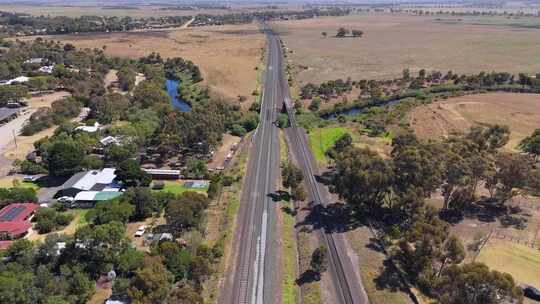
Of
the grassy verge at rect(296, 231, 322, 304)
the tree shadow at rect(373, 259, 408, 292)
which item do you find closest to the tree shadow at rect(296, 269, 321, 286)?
the grassy verge at rect(296, 231, 322, 304)

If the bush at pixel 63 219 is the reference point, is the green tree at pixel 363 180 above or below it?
above

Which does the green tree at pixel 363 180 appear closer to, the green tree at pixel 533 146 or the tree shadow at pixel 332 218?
the tree shadow at pixel 332 218

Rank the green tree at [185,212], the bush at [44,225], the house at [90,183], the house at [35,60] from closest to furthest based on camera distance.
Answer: the green tree at [185,212], the bush at [44,225], the house at [90,183], the house at [35,60]

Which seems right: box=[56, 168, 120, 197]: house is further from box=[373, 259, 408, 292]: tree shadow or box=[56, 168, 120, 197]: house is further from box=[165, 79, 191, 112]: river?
box=[165, 79, 191, 112]: river

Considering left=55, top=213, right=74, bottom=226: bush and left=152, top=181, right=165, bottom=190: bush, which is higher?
left=152, top=181, right=165, bottom=190: bush

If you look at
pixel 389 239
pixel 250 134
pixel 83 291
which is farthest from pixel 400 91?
pixel 83 291

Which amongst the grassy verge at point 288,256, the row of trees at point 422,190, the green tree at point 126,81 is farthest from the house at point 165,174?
the green tree at point 126,81

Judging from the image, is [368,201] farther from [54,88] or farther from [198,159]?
[54,88]
